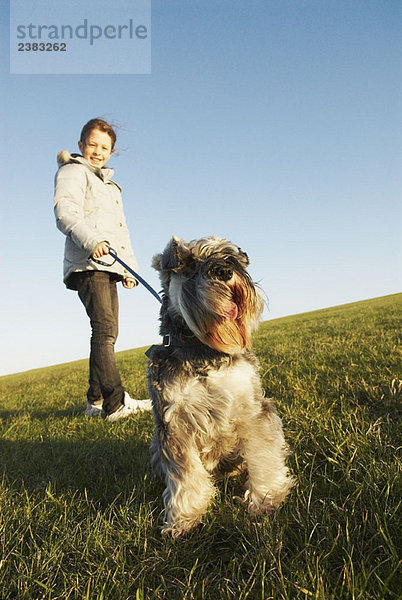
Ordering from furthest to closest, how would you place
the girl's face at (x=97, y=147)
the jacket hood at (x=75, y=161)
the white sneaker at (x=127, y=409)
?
the girl's face at (x=97, y=147) < the jacket hood at (x=75, y=161) < the white sneaker at (x=127, y=409)

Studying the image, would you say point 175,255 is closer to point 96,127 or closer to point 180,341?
point 180,341

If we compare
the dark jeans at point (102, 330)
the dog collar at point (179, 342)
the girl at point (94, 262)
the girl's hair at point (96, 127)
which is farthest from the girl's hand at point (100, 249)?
the dog collar at point (179, 342)

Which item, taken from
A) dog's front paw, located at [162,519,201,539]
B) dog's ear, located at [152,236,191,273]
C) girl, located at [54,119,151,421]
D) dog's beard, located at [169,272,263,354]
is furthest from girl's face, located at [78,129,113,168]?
dog's front paw, located at [162,519,201,539]

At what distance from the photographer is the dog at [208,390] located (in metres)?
3.53

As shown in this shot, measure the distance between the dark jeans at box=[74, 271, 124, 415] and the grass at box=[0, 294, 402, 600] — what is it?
175 centimetres

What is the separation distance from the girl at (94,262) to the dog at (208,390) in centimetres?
341

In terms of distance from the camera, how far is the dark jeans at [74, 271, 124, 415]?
7.18m

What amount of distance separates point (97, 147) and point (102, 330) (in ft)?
11.6

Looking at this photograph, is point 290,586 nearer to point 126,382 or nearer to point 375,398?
point 375,398

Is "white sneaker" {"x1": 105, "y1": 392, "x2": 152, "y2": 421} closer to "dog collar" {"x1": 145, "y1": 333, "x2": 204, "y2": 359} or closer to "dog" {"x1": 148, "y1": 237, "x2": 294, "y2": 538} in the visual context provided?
"dog" {"x1": 148, "y1": 237, "x2": 294, "y2": 538}

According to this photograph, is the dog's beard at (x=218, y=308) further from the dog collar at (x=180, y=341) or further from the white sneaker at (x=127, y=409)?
the white sneaker at (x=127, y=409)

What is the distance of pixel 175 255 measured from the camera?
3.90 m

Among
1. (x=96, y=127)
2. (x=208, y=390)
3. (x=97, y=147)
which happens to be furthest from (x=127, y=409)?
(x=96, y=127)

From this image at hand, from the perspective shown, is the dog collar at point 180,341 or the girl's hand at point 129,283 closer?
the dog collar at point 180,341
